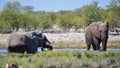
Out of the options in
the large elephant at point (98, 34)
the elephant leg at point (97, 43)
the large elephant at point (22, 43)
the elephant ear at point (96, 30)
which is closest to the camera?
the large elephant at point (22, 43)

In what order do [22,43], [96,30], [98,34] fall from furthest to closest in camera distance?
[96,30] → [98,34] → [22,43]

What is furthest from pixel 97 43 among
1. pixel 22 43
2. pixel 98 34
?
pixel 22 43

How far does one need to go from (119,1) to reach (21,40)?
64.6 meters

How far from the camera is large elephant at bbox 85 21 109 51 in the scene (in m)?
28.8

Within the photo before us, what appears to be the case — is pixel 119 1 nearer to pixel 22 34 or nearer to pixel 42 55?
pixel 22 34

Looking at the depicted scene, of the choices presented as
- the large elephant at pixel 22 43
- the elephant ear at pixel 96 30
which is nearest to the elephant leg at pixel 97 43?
the elephant ear at pixel 96 30

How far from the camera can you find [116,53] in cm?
2252

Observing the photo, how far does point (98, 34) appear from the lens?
2991 centimetres

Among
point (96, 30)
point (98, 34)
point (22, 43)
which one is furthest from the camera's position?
point (96, 30)

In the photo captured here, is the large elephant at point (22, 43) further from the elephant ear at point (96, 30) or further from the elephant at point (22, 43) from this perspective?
the elephant ear at point (96, 30)

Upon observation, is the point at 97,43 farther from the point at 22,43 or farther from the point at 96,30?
the point at 22,43

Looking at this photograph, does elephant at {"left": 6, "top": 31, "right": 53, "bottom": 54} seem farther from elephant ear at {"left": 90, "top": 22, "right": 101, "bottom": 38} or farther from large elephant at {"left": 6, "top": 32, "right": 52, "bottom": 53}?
elephant ear at {"left": 90, "top": 22, "right": 101, "bottom": 38}

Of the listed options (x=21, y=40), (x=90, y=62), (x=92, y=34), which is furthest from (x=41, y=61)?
(x=92, y=34)

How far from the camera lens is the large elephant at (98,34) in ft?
94.5
